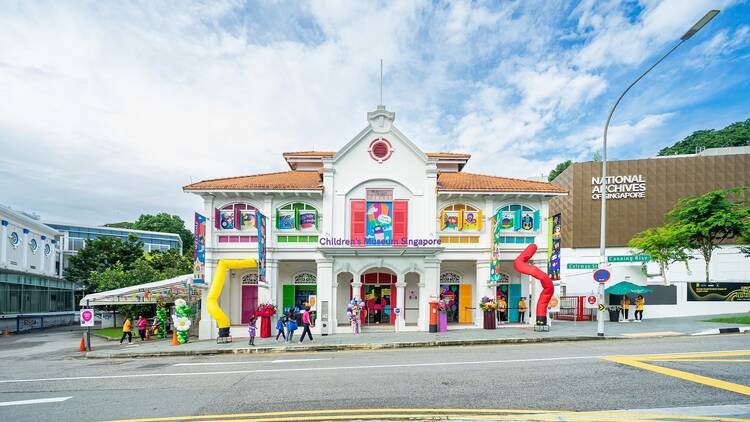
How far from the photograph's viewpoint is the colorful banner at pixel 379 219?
21.9 meters

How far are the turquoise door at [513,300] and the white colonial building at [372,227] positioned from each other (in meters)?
0.87

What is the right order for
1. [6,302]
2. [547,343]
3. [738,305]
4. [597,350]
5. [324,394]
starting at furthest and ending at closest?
[6,302], [738,305], [547,343], [597,350], [324,394]

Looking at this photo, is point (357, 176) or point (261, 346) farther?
point (357, 176)

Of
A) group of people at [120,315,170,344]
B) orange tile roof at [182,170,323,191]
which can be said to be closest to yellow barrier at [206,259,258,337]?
orange tile roof at [182,170,323,191]

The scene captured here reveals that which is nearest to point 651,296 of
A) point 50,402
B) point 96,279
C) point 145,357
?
point 145,357

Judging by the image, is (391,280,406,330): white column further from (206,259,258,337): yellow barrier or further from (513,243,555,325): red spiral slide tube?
(206,259,258,337): yellow barrier

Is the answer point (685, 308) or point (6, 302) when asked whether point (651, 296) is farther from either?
point (6, 302)

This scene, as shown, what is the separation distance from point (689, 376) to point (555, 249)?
1097 centimetres

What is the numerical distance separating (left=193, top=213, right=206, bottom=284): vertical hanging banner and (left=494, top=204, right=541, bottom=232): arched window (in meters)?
14.6

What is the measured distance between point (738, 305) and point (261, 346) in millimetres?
26096

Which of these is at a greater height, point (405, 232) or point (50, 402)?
point (405, 232)

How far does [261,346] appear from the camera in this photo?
17.3m

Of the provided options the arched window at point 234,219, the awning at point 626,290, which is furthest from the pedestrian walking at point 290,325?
the awning at point 626,290

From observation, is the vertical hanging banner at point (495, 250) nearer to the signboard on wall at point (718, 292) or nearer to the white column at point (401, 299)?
the white column at point (401, 299)
